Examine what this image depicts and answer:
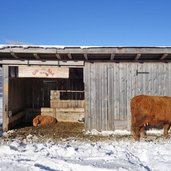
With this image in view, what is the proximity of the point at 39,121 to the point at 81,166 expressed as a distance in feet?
28.5

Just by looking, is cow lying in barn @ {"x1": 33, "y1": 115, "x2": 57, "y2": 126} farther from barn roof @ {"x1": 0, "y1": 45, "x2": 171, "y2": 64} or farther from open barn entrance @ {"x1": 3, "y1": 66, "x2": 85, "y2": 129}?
barn roof @ {"x1": 0, "y1": 45, "x2": 171, "y2": 64}

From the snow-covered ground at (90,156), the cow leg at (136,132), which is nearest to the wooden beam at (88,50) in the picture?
the cow leg at (136,132)

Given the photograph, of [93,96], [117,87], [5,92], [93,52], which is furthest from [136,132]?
[5,92]

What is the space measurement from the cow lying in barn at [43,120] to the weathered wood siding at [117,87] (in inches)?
133

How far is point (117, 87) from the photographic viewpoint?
40.5 ft

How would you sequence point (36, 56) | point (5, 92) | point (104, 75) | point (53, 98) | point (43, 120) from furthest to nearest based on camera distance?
point (53, 98)
point (43, 120)
point (5, 92)
point (104, 75)
point (36, 56)

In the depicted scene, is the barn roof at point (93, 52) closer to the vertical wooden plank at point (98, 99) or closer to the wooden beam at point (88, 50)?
the wooden beam at point (88, 50)

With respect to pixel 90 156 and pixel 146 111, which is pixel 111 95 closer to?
pixel 146 111

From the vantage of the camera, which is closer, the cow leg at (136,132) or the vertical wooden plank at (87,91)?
the cow leg at (136,132)

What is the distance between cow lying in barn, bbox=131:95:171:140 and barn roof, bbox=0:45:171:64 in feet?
5.62

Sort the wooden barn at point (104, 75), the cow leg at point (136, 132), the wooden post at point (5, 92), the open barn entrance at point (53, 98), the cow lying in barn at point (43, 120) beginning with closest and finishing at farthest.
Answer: the cow leg at point (136, 132) < the wooden barn at point (104, 75) < the wooden post at point (5, 92) < the cow lying in barn at point (43, 120) < the open barn entrance at point (53, 98)

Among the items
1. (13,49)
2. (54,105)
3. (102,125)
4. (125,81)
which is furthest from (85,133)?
(54,105)

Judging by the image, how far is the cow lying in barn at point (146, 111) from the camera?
35.4ft

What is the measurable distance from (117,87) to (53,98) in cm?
567
